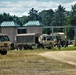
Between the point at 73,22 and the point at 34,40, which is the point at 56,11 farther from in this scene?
the point at 34,40

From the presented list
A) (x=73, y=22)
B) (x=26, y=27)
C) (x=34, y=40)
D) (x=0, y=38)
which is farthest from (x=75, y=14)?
(x=0, y=38)

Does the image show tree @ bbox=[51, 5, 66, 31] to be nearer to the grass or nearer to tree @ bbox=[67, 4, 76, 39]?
tree @ bbox=[67, 4, 76, 39]

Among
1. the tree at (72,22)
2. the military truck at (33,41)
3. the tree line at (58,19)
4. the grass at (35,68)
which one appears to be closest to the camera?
the grass at (35,68)

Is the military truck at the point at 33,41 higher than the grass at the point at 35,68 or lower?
lower

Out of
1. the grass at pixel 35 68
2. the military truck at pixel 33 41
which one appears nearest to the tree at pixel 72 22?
the military truck at pixel 33 41

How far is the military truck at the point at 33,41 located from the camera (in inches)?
2418

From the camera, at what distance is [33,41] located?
6575 cm

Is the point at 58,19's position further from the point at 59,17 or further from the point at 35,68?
the point at 35,68

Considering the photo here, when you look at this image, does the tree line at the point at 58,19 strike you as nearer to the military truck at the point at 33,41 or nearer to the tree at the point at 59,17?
the tree at the point at 59,17

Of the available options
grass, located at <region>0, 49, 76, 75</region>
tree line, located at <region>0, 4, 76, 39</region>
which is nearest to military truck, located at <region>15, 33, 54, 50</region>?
grass, located at <region>0, 49, 76, 75</region>

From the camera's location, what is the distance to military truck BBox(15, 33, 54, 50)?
201ft

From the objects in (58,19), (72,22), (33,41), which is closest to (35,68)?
(33,41)

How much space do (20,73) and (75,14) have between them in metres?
131

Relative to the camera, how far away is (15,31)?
90.7 metres
